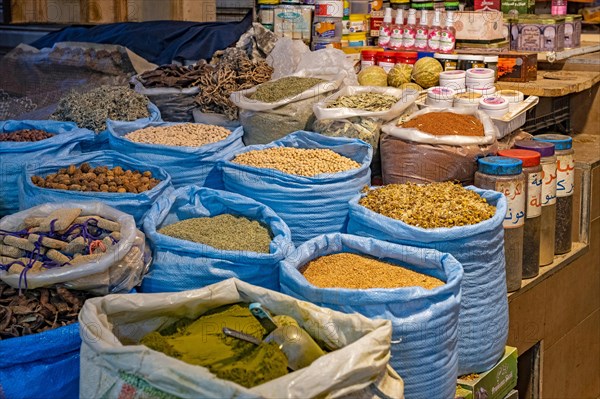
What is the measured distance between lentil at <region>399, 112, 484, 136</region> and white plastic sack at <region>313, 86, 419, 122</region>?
8 centimetres

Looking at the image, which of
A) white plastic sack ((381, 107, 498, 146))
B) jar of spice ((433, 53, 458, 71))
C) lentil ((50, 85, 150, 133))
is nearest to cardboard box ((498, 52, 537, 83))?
jar of spice ((433, 53, 458, 71))

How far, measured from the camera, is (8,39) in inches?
226

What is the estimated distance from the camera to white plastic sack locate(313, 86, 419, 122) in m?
3.24

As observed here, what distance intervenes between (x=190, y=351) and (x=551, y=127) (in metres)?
3.14

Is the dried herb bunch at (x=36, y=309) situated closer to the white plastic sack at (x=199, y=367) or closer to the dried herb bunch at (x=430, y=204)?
the white plastic sack at (x=199, y=367)

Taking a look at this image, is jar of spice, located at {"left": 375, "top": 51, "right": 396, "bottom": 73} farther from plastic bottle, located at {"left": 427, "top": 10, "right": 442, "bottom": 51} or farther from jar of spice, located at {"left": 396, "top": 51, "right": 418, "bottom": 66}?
plastic bottle, located at {"left": 427, "top": 10, "right": 442, "bottom": 51}

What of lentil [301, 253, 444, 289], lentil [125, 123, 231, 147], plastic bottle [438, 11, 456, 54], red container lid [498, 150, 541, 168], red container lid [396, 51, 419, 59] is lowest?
lentil [301, 253, 444, 289]

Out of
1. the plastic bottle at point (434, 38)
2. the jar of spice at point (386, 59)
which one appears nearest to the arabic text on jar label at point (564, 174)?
the jar of spice at point (386, 59)

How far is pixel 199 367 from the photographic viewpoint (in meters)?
1.72

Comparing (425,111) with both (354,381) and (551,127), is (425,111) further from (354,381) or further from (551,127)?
(354,381)

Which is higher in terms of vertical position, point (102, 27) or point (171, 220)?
point (102, 27)

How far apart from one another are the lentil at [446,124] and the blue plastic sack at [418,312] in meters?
0.83

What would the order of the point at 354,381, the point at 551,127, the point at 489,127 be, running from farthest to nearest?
the point at 551,127 < the point at 489,127 < the point at 354,381

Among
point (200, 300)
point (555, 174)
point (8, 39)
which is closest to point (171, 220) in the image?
point (200, 300)
